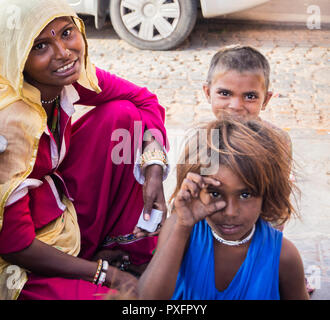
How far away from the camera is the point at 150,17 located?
5840mm

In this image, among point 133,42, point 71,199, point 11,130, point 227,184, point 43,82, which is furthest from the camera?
point 133,42

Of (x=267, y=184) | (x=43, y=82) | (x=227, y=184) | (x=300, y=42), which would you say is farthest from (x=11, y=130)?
(x=300, y=42)

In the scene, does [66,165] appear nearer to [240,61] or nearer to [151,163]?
[151,163]

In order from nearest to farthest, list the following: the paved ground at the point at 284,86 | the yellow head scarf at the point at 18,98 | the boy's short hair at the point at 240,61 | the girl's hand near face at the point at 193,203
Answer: the girl's hand near face at the point at 193,203
the yellow head scarf at the point at 18,98
the boy's short hair at the point at 240,61
the paved ground at the point at 284,86

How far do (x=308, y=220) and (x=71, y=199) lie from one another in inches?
58.9

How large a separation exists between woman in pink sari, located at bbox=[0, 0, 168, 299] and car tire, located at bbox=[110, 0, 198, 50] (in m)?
Result: 3.42

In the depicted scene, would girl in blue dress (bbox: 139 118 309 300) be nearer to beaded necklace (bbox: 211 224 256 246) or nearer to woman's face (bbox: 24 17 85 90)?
beaded necklace (bbox: 211 224 256 246)

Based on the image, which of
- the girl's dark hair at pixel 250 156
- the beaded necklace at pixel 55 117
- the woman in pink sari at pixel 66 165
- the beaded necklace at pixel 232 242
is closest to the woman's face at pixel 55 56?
the woman in pink sari at pixel 66 165

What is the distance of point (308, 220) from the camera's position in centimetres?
306

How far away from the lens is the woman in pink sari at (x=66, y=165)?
199 cm

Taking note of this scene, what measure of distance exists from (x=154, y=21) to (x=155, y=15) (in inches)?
2.7

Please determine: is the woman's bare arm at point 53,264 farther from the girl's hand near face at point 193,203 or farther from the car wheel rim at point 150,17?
the car wheel rim at point 150,17

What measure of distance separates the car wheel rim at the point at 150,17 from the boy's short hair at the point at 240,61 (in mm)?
3308
